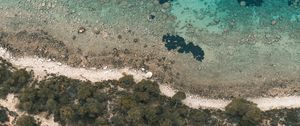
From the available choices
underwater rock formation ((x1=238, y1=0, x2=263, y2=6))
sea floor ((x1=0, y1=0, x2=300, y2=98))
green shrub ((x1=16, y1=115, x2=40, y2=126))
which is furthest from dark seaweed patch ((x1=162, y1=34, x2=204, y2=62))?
green shrub ((x1=16, y1=115, x2=40, y2=126))

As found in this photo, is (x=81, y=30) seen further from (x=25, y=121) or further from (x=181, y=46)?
(x=25, y=121)

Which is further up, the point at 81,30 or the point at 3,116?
the point at 81,30


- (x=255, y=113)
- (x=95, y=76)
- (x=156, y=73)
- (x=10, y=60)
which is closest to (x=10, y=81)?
(x=10, y=60)

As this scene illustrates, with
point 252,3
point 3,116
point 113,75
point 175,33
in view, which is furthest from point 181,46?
point 3,116

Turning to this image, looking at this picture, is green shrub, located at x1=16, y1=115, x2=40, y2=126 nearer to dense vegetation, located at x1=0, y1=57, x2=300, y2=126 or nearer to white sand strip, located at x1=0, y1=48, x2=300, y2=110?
dense vegetation, located at x1=0, y1=57, x2=300, y2=126

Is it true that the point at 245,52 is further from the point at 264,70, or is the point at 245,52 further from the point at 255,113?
the point at 255,113

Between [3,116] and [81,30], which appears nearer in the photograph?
[3,116]

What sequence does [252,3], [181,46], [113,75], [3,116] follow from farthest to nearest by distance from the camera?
[252,3] < [181,46] < [113,75] < [3,116]
